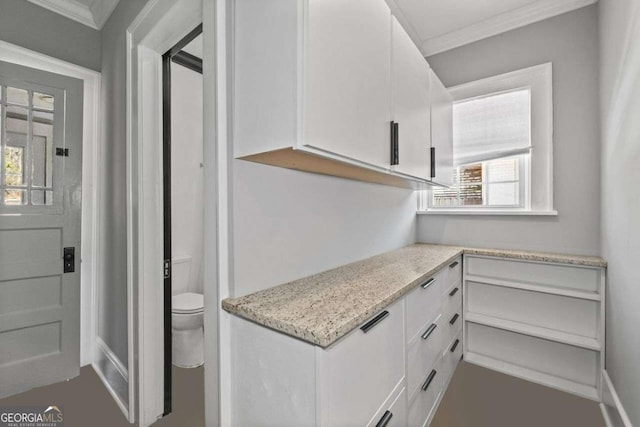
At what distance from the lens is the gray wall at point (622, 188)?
133 cm

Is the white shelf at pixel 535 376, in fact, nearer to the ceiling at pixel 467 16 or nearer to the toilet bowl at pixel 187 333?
the toilet bowl at pixel 187 333

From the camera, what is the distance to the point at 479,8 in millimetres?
2268

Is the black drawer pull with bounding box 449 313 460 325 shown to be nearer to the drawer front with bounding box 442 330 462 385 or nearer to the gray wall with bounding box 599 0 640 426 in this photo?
the drawer front with bounding box 442 330 462 385

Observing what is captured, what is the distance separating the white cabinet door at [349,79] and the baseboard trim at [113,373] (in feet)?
6.41

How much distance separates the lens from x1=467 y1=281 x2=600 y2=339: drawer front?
77.8 inches

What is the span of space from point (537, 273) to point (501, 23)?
2045 millimetres

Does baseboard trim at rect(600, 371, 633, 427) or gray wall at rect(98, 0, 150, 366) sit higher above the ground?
gray wall at rect(98, 0, 150, 366)

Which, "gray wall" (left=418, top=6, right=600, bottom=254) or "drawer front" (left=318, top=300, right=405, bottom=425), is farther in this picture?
"gray wall" (left=418, top=6, right=600, bottom=254)

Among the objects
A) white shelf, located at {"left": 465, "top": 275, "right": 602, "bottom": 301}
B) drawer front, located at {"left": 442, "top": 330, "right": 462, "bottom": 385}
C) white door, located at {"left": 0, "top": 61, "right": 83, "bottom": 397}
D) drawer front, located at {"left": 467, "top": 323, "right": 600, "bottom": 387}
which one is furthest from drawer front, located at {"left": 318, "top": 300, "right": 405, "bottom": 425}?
white door, located at {"left": 0, "top": 61, "right": 83, "bottom": 397}

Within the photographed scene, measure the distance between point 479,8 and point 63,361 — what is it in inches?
162

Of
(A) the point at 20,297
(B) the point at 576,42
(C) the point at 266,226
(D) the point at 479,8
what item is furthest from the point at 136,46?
(B) the point at 576,42

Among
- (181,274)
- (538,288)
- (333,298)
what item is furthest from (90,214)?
(538,288)

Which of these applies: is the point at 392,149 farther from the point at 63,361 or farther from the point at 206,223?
the point at 63,361

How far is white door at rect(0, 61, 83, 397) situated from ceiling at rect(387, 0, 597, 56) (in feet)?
8.59
